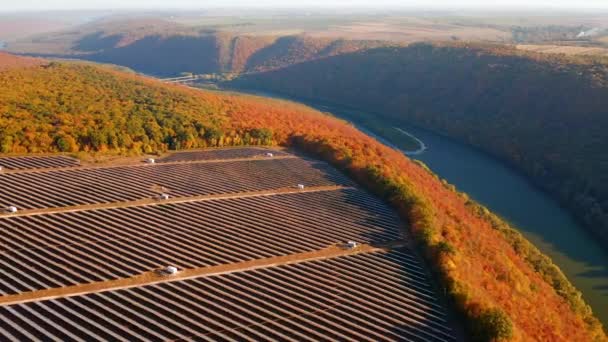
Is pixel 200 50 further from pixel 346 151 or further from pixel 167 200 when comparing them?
pixel 167 200

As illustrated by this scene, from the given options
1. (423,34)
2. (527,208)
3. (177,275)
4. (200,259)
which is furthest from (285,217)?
(423,34)

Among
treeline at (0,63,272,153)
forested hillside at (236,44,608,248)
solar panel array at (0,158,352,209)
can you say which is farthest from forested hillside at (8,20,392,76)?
solar panel array at (0,158,352,209)

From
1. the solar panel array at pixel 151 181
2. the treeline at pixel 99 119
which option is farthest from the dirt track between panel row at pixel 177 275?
the treeline at pixel 99 119

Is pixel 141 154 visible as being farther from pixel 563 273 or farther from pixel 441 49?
pixel 441 49

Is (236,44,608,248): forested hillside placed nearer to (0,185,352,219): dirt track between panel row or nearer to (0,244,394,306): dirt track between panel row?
(0,185,352,219): dirt track between panel row

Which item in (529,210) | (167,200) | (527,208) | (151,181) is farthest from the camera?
(527,208)

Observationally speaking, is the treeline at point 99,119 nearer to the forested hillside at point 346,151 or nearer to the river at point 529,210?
the forested hillside at point 346,151
